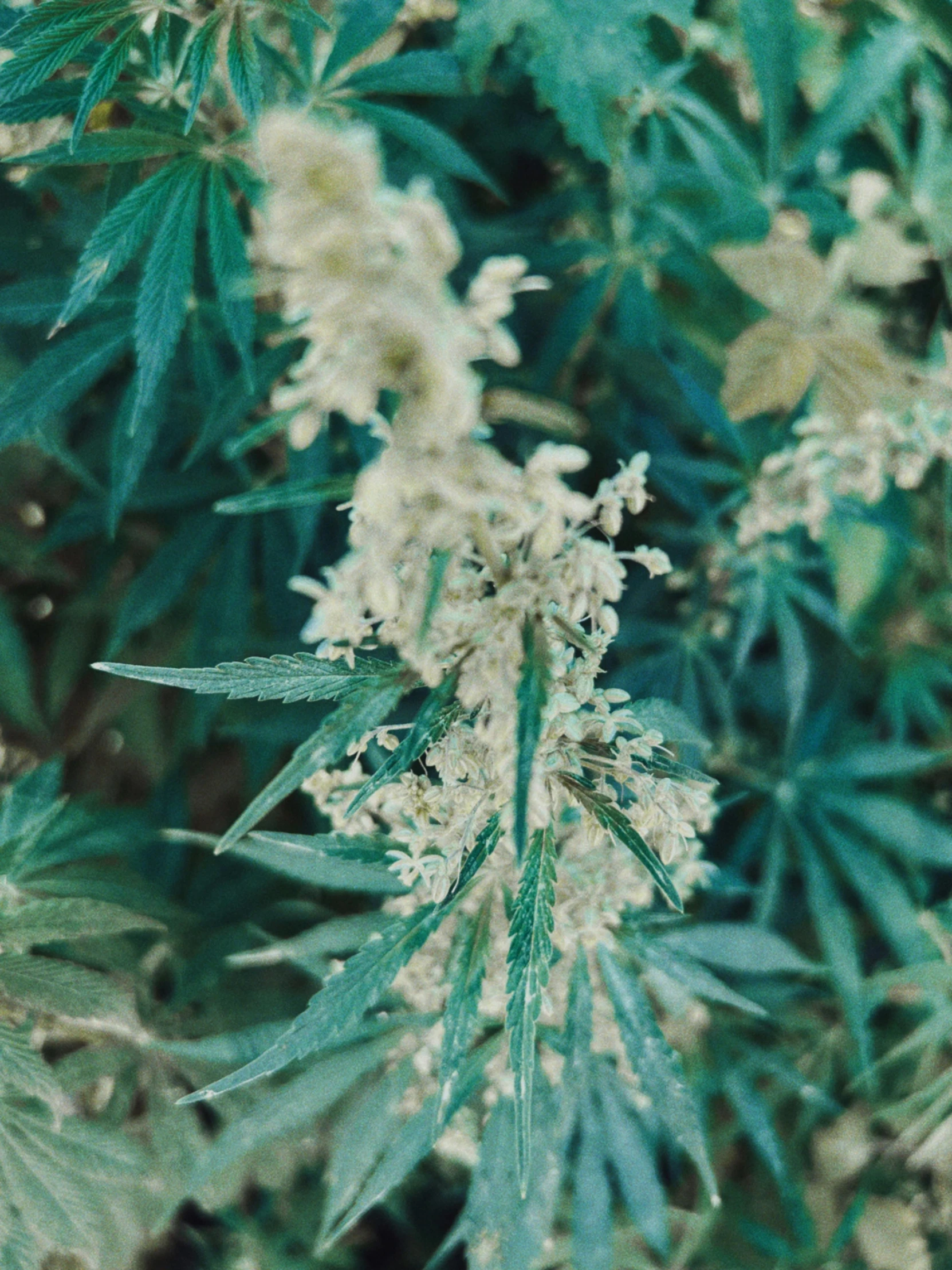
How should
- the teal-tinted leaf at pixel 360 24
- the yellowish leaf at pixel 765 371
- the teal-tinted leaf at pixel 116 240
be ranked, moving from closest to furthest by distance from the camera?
the teal-tinted leaf at pixel 116 240
the teal-tinted leaf at pixel 360 24
the yellowish leaf at pixel 765 371

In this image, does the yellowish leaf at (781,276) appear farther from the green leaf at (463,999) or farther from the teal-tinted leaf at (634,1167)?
the teal-tinted leaf at (634,1167)

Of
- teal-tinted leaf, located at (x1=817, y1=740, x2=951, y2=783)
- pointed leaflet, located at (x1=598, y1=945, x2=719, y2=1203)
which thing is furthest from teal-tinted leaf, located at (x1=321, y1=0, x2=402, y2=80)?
teal-tinted leaf, located at (x1=817, y1=740, x2=951, y2=783)

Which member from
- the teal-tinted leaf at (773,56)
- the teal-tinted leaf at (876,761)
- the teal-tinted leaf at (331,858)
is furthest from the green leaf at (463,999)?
the teal-tinted leaf at (773,56)

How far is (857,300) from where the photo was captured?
211 centimetres

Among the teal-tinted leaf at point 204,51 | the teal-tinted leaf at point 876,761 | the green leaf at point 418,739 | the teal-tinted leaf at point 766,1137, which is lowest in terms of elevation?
the teal-tinted leaf at point 766,1137

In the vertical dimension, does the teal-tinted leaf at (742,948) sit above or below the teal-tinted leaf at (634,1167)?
above

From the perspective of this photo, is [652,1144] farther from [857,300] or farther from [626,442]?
[857,300]

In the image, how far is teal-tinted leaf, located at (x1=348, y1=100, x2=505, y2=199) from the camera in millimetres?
1279

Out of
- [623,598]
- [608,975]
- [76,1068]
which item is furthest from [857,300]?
[76,1068]

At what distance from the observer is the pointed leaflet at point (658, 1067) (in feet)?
3.53

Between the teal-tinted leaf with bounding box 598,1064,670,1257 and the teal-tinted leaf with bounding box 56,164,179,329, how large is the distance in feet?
3.96

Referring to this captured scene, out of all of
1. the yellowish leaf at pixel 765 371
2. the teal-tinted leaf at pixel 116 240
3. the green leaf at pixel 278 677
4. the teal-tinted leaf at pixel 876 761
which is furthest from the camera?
the teal-tinted leaf at pixel 876 761

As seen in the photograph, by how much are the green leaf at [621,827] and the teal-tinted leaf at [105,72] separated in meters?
0.83

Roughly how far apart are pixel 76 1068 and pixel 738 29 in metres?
2.03
